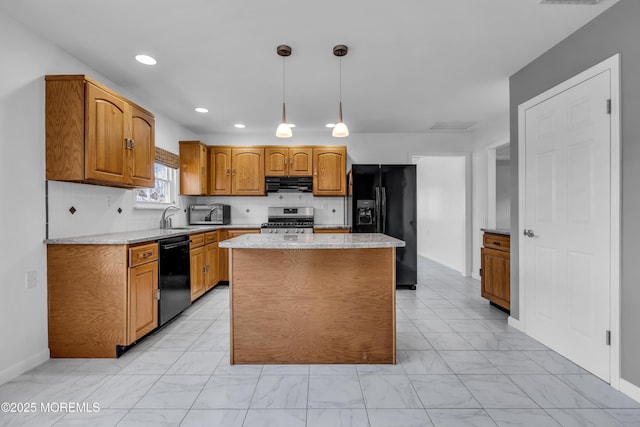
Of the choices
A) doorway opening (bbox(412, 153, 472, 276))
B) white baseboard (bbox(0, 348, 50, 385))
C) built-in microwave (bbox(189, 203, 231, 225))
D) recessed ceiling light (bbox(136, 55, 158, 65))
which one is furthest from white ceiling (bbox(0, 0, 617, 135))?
white baseboard (bbox(0, 348, 50, 385))

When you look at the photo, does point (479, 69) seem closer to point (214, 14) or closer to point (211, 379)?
point (214, 14)

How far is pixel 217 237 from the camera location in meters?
4.43

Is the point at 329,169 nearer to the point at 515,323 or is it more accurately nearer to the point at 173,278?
the point at 173,278

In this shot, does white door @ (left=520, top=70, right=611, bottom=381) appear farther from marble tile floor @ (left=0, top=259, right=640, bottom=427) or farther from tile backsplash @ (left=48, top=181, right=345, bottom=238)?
tile backsplash @ (left=48, top=181, right=345, bottom=238)

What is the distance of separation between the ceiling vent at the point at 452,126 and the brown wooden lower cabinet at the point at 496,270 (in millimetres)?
1950

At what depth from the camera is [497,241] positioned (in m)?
3.33

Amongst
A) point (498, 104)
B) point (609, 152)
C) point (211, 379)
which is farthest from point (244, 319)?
point (498, 104)

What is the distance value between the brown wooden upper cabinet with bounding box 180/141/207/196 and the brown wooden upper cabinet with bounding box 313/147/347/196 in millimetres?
1796

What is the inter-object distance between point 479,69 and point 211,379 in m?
3.54

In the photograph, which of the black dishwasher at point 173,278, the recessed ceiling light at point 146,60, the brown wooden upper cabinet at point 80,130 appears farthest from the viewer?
the black dishwasher at point 173,278

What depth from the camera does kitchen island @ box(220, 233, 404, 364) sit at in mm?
2260

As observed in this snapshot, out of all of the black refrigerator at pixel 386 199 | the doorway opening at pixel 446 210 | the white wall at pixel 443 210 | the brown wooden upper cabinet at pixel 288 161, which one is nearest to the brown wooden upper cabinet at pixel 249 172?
the brown wooden upper cabinet at pixel 288 161

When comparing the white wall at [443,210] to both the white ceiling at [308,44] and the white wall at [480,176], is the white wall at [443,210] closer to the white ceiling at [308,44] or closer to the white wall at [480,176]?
the white wall at [480,176]

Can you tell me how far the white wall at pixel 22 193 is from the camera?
6.66 feet
